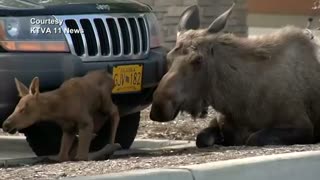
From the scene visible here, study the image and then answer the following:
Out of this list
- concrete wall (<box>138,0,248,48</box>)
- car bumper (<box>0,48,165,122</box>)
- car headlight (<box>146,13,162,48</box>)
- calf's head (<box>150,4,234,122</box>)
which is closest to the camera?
car bumper (<box>0,48,165,122</box>)

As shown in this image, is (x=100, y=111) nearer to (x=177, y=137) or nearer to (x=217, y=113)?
(x=217, y=113)

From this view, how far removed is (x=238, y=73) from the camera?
1000cm

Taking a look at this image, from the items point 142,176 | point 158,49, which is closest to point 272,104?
point 158,49

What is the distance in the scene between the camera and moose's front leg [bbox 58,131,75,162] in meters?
9.20

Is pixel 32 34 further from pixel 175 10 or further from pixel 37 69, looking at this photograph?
pixel 175 10

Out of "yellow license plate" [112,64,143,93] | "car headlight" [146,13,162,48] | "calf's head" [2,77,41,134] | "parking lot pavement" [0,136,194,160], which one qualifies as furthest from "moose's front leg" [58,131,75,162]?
"car headlight" [146,13,162,48]

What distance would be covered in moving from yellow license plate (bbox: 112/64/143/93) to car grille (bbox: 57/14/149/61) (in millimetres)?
107

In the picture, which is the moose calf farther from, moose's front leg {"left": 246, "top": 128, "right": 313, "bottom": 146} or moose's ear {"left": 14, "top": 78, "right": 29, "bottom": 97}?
moose's front leg {"left": 246, "top": 128, "right": 313, "bottom": 146}

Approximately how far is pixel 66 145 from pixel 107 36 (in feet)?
3.75

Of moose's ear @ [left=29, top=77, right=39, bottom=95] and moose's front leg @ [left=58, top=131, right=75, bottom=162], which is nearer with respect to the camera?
moose's ear @ [left=29, top=77, right=39, bottom=95]

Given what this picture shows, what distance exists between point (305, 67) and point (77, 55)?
227cm

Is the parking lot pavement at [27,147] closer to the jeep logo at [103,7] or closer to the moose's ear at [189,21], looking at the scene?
the moose's ear at [189,21]

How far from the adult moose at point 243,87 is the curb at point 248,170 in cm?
144

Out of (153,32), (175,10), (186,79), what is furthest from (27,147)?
(175,10)
